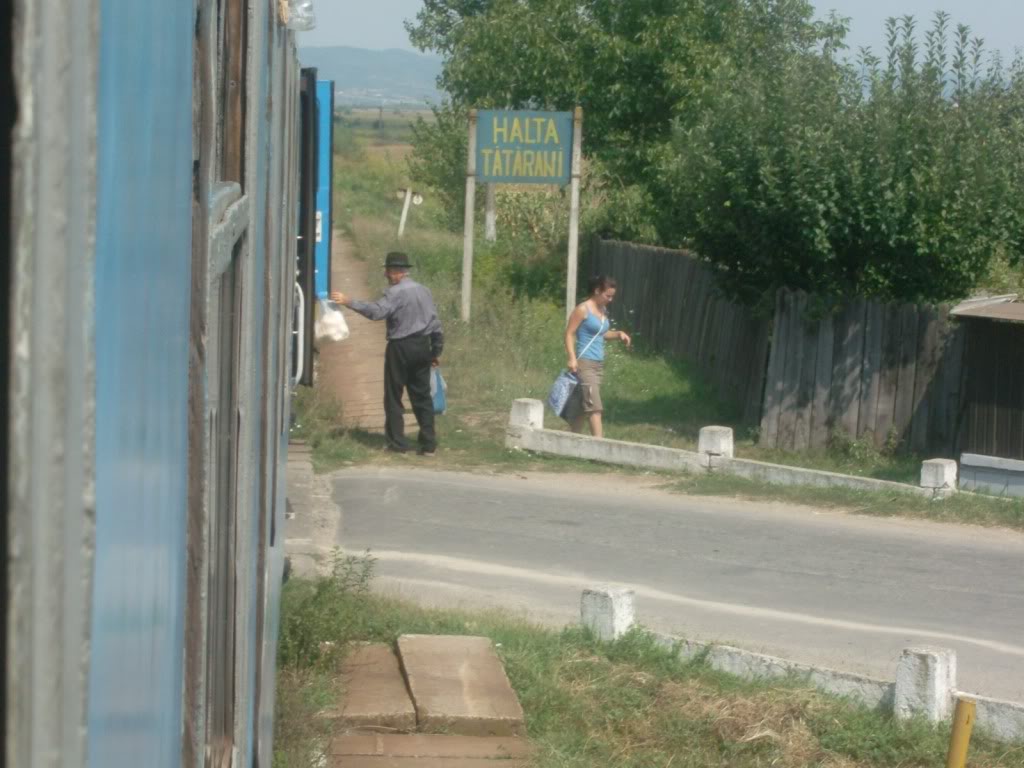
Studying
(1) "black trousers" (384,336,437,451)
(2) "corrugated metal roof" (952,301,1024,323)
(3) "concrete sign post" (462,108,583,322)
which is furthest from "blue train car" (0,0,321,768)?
(3) "concrete sign post" (462,108,583,322)

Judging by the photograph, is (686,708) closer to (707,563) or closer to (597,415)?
(707,563)

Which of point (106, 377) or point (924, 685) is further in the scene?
point (924, 685)

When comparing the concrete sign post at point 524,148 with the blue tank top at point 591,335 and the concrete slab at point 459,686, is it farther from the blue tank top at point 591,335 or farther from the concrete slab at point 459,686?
the concrete slab at point 459,686

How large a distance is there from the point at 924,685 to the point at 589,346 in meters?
6.76

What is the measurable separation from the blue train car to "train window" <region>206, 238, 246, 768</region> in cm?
51

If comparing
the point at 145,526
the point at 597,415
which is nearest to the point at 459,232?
the point at 597,415

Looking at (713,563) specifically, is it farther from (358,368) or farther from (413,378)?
(358,368)

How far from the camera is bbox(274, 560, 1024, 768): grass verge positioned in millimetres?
5531

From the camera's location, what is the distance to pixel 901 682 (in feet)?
19.4

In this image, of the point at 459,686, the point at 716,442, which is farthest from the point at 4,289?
the point at 716,442

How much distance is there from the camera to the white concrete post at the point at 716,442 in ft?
37.8

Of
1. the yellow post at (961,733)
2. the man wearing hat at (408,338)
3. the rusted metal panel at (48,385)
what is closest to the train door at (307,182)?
the yellow post at (961,733)

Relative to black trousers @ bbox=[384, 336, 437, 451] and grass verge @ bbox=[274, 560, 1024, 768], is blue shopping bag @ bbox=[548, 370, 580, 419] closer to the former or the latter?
black trousers @ bbox=[384, 336, 437, 451]

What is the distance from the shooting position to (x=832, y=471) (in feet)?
39.2
